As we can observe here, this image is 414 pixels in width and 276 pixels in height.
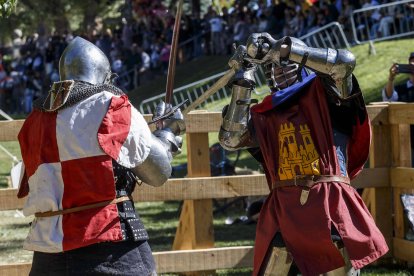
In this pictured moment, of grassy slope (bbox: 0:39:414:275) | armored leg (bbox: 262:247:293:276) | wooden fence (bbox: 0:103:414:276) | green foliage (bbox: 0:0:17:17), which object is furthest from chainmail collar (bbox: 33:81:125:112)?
grassy slope (bbox: 0:39:414:275)

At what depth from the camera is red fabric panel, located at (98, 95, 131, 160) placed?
3850mm

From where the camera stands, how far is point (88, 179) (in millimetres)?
3883

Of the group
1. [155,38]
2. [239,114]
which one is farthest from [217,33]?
[239,114]

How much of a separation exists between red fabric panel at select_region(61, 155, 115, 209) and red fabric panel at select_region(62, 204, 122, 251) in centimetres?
5

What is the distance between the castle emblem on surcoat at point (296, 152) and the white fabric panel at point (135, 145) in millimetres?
916

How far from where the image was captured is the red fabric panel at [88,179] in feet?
12.7

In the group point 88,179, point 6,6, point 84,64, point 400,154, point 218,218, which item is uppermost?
point 6,6

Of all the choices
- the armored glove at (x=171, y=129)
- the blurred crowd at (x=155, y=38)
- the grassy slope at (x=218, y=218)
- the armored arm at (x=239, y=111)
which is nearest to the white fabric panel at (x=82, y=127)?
the armored glove at (x=171, y=129)

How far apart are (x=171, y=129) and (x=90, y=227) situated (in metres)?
0.77

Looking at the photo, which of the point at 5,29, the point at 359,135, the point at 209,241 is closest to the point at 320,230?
the point at 359,135

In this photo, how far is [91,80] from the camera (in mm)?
4047

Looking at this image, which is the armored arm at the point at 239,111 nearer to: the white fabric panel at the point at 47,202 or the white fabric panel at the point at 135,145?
the white fabric panel at the point at 135,145

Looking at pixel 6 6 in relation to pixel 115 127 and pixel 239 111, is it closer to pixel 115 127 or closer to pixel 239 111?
pixel 239 111

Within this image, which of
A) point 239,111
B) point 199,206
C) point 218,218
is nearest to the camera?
point 239,111
